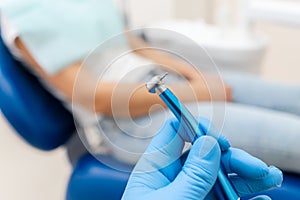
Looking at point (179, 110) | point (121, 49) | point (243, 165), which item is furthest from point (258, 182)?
point (121, 49)

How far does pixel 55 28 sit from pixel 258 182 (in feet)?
2.45

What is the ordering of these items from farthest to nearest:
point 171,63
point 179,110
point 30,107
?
point 30,107
point 171,63
point 179,110

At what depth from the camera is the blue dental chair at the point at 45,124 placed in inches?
39.6

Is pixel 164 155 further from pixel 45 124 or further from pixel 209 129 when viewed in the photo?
pixel 45 124

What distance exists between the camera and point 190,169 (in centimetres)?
46

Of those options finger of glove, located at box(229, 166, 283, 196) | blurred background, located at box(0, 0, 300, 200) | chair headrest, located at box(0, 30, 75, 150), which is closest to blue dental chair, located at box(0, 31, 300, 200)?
chair headrest, located at box(0, 30, 75, 150)

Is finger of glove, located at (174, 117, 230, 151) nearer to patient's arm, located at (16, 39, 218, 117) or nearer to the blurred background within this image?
Answer: patient's arm, located at (16, 39, 218, 117)

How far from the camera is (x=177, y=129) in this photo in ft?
1.55

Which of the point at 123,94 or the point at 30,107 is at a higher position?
the point at 123,94

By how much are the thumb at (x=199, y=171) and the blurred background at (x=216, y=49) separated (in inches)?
40.1

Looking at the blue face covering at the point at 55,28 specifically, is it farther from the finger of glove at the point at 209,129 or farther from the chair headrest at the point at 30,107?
the finger of glove at the point at 209,129

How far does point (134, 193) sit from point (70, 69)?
635mm

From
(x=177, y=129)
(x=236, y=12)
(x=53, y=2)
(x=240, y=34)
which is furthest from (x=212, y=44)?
(x=177, y=129)

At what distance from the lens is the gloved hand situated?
45 cm
